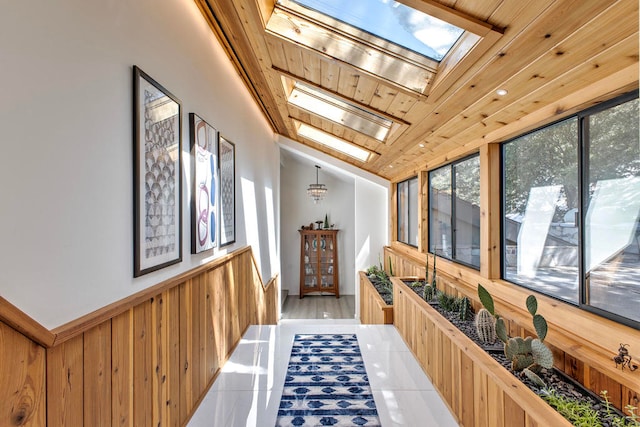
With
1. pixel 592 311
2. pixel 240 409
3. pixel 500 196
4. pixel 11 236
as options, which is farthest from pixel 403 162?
pixel 11 236

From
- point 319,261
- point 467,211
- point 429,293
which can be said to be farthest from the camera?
point 319,261

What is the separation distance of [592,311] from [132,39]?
2489 mm

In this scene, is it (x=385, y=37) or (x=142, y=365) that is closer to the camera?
(x=142, y=365)

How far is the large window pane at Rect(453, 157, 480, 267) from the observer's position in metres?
3.04

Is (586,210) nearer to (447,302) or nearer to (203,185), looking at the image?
(447,302)

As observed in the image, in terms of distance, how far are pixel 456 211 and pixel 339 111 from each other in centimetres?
168

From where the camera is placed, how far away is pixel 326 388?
2.41 meters

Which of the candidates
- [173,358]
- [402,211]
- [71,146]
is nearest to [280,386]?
[173,358]

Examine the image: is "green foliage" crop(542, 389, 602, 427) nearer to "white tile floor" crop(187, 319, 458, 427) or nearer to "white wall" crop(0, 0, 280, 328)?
"white tile floor" crop(187, 319, 458, 427)

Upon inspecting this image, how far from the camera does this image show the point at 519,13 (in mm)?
1265

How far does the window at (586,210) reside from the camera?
145 centimetres

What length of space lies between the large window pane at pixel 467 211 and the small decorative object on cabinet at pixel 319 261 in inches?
178

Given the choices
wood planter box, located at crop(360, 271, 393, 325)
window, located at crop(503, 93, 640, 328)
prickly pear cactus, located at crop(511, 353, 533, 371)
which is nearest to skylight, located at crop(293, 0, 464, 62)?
window, located at crop(503, 93, 640, 328)

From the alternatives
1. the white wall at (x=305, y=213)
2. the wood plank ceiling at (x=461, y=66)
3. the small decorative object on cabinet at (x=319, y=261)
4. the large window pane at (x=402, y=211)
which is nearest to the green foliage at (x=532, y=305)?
the wood plank ceiling at (x=461, y=66)
